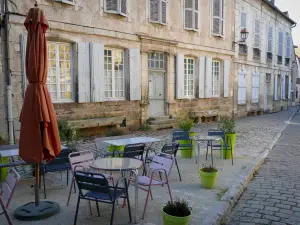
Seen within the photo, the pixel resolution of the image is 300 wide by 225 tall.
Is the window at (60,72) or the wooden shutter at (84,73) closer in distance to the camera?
the window at (60,72)

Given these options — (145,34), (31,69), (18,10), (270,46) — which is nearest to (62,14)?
(18,10)

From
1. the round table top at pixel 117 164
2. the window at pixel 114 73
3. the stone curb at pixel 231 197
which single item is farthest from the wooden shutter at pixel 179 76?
the round table top at pixel 117 164

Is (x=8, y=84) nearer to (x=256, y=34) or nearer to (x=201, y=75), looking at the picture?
(x=201, y=75)

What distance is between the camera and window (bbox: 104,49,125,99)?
10.9 metres

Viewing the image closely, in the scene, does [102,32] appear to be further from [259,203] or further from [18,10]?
[259,203]

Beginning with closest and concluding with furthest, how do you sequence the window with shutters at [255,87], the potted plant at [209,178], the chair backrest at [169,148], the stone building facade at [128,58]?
1. the potted plant at [209,178]
2. the chair backrest at [169,148]
3. the stone building facade at [128,58]
4. the window with shutters at [255,87]

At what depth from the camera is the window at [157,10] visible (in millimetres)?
12282

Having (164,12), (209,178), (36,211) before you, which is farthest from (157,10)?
(36,211)

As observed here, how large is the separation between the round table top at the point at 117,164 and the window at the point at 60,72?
18.2 ft

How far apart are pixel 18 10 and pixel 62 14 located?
1.34 meters

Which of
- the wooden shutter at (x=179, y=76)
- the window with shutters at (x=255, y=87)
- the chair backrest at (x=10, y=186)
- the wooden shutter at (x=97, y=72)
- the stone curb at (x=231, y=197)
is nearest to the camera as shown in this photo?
the chair backrest at (x=10, y=186)

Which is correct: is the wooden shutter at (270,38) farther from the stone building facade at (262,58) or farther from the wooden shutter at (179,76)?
the wooden shutter at (179,76)

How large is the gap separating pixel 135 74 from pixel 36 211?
8.21 meters

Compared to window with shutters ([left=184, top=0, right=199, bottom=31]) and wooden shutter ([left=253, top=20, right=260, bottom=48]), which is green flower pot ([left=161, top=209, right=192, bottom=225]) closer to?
window with shutters ([left=184, top=0, right=199, bottom=31])
